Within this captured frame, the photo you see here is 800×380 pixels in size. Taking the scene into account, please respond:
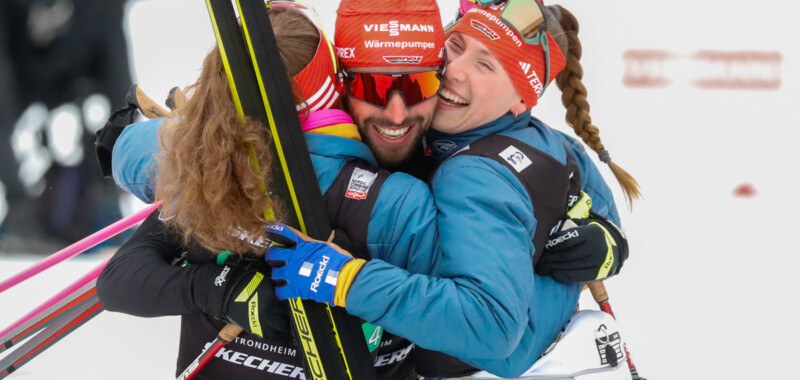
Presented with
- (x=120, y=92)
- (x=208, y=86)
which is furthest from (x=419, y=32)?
(x=120, y=92)

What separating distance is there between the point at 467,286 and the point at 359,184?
31cm

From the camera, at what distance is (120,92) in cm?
409

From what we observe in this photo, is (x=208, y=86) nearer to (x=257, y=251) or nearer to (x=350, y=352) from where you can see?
(x=257, y=251)

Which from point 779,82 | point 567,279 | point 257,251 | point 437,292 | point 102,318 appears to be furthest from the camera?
point 779,82

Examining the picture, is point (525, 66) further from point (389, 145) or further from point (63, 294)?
point (63, 294)

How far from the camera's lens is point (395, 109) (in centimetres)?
159

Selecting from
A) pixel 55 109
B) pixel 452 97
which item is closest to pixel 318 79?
pixel 452 97

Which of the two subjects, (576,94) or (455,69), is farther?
(576,94)

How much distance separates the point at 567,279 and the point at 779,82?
2870mm

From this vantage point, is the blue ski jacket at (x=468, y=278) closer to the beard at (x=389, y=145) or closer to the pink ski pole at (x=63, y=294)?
the beard at (x=389, y=145)

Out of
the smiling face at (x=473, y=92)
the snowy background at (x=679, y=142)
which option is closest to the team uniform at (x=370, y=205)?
the smiling face at (x=473, y=92)

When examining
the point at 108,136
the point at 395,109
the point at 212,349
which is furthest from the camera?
the point at 108,136

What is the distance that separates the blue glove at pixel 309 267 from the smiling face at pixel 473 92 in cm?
50

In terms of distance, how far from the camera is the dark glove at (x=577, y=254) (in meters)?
1.69
